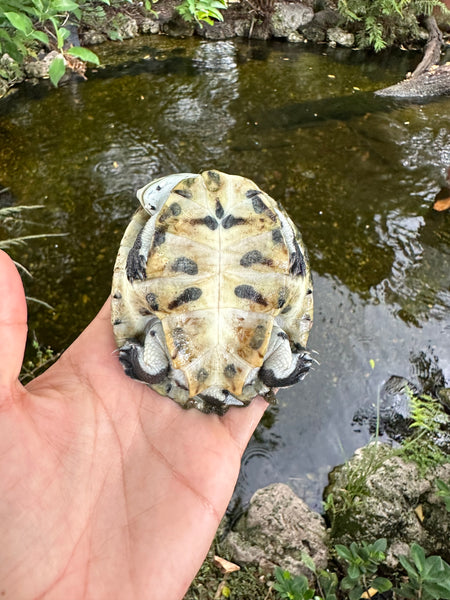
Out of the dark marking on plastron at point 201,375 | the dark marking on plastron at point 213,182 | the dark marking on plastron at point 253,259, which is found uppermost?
the dark marking on plastron at point 213,182

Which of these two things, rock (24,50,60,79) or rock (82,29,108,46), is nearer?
rock (24,50,60,79)

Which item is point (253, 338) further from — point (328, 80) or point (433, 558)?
point (328, 80)

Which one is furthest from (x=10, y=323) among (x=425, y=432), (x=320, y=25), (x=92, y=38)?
(x=320, y=25)

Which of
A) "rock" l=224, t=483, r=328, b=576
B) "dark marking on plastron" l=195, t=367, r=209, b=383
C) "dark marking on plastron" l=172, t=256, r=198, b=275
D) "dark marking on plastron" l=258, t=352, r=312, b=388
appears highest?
"dark marking on plastron" l=172, t=256, r=198, b=275

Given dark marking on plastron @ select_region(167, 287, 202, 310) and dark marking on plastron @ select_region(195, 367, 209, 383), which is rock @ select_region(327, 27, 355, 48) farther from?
dark marking on plastron @ select_region(195, 367, 209, 383)

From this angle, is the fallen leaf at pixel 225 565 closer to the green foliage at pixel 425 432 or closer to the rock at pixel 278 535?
the rock at pixel 278 535

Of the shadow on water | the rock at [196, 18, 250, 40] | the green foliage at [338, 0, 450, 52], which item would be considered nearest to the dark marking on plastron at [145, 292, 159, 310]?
the shadow on water

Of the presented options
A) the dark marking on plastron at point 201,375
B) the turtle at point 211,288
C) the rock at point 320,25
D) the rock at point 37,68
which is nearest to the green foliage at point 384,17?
the rock at point 320,25
